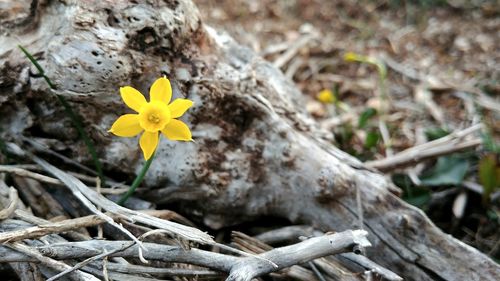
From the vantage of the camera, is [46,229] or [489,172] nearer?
[46,229]

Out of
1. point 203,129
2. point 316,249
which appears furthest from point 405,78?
point 316,249

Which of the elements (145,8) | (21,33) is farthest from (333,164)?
(21,33)

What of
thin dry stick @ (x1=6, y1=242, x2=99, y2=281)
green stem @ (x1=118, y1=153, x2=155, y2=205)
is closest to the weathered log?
green stem @ (x1=118, y1=153, x2=155, y2=205)

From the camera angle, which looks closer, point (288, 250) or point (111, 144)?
point (288, 250)

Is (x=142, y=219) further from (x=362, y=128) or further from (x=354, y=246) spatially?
(x=362, y=128)

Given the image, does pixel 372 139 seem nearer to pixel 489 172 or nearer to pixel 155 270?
pixel 489 172
